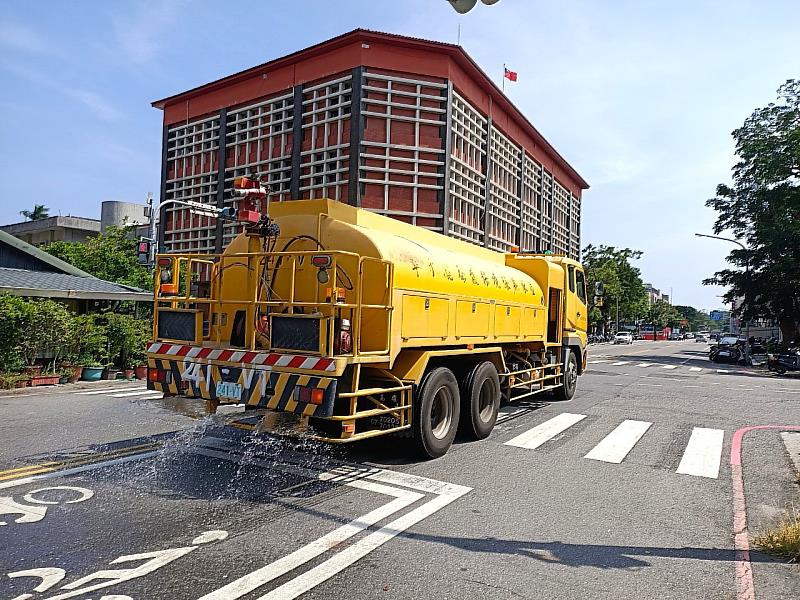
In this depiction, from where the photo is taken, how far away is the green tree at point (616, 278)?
69.4 meters

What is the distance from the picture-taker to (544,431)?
31.5ft

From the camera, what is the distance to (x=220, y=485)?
237 inches

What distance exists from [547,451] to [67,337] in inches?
490

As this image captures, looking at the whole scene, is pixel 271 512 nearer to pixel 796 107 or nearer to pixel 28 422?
pixel 28 422

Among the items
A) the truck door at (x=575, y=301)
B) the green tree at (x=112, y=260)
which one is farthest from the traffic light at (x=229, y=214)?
the green tree at (x=112, y=260)

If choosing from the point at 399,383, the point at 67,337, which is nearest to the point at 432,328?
the point at 399,383

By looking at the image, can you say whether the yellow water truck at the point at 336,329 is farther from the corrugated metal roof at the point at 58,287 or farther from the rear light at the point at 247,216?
the corrugated metal roof at the point at 58,287

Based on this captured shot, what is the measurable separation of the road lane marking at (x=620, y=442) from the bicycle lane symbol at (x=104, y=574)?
5.55 m

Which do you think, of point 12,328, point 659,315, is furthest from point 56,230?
point 659,315

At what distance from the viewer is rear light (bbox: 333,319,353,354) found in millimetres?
5996

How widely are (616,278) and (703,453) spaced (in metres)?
66.3

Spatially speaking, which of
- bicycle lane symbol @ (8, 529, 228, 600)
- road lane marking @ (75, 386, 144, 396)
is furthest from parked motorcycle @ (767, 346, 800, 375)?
bicycle lane symbol @ (8, 529, 228, 600)

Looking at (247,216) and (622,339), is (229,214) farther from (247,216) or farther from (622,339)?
(622,339)

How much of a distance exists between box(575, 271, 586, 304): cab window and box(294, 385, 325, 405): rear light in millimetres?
9157
